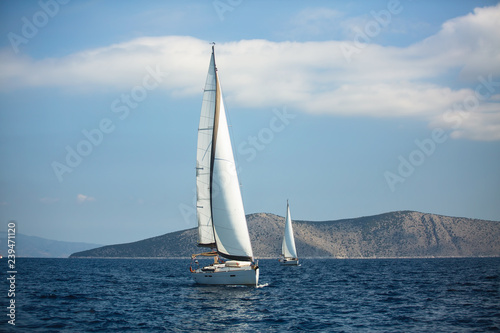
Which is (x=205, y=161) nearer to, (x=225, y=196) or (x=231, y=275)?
(x=225, y=196)

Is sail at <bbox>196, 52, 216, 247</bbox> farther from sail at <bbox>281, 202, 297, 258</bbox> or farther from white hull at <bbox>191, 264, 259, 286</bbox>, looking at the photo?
sail at <bbox>281, 202, 297, 258</bbox>

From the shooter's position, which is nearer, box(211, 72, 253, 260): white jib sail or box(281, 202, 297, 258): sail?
box(211, 72, 253, 260): white jib sail

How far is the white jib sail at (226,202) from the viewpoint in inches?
1805

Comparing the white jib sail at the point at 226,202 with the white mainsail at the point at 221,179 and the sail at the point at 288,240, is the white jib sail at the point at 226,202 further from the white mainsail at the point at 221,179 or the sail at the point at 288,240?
the sail at the point at 288,240

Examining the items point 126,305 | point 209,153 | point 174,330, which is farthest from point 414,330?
point 209,153

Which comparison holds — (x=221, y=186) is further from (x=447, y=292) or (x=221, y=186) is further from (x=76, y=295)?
(x=447, y=292)

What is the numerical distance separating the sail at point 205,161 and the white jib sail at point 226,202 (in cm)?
68

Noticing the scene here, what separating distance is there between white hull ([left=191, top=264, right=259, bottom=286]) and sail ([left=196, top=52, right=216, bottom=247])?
243cm

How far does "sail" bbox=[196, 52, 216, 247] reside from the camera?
4619cm

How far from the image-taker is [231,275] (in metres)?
44.8

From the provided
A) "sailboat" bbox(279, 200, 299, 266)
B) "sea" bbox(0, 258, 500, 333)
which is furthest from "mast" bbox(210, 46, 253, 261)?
"sailboat" bbox(279, 200, 299, 266)

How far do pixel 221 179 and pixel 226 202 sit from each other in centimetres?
208

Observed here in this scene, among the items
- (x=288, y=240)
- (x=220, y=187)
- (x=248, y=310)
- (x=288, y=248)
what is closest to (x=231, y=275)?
(x=220, y=187)

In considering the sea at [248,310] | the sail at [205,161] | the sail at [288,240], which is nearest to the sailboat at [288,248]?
the sail at [288,240]
